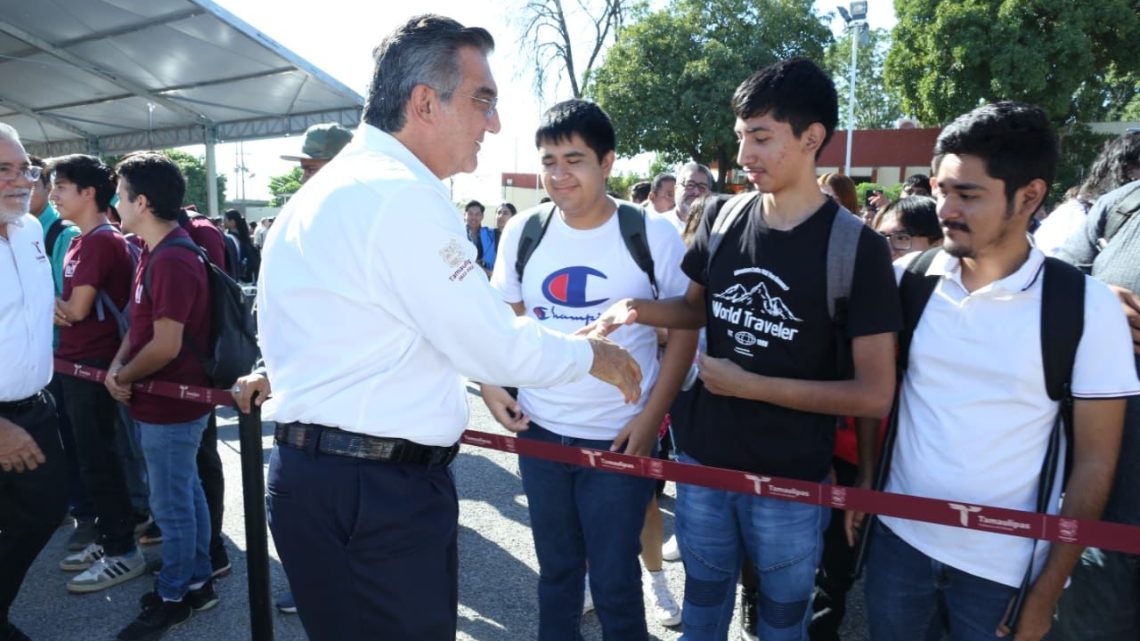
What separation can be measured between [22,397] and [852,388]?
10.7 feet

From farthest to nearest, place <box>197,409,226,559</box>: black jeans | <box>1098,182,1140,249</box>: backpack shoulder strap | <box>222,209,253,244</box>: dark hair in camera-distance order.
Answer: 1. <box>222,209,253,244</box>: dark hair
2. <box>197,409,226,559</box>: black jeans
3. <box>1098,182,1140,249</box>: backpack shoulder strap

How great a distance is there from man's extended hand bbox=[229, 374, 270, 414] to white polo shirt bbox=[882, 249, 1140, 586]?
2165mm

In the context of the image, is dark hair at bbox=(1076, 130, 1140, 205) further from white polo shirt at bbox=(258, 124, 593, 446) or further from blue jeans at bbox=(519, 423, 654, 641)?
white polo shirt at bbox=(258, 124, 593, 446)

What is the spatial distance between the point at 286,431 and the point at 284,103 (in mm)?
18823

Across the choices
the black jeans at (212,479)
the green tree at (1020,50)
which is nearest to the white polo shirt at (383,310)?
the black jeans at (212,479)

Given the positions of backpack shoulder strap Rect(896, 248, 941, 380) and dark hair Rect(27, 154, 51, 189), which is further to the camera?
dark hair Rect(27, 154, 51, 189)

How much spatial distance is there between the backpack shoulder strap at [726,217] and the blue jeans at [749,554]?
729mm

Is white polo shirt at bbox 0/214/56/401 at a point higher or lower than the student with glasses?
lower

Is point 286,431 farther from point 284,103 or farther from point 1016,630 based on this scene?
point 284,103

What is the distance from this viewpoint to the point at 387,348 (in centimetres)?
172

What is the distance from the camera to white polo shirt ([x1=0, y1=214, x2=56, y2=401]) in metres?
2.88

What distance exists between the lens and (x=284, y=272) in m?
1.77

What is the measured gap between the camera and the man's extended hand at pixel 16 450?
2.79m

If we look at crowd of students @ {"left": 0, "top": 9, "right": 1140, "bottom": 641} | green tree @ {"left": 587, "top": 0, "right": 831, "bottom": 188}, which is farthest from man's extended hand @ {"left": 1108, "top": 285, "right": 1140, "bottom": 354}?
green tree @ {"left": 587, "top": 0, "right": 831, "bottom": 188}
